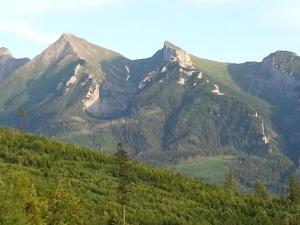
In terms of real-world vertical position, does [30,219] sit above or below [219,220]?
above

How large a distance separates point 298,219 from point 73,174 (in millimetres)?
72489

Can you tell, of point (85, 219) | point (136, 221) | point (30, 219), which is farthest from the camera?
point (136, 221)

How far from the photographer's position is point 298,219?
607 feet

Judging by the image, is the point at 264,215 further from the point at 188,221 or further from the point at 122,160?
the point at 122,160

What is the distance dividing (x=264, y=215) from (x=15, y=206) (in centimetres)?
12012

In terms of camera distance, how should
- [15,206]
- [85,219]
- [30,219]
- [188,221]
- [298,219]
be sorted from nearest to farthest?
1. [15,206]
2. [30,219]
3. [85,219]
4. [188,221]
5. [298,219]

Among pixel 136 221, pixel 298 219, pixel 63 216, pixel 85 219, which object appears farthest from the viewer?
pixel 298 219

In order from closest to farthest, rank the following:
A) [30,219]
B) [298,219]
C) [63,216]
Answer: [30,219] → [63,216] → [298,219]

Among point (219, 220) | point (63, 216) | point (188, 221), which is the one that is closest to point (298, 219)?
point (219, 220)

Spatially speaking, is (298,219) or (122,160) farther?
(298,219)

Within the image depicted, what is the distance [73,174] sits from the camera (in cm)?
19650

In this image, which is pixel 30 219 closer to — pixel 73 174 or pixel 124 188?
pixel 124 188

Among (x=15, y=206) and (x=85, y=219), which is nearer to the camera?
(x=15, y=206)

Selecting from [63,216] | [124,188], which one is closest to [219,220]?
[124,188]
